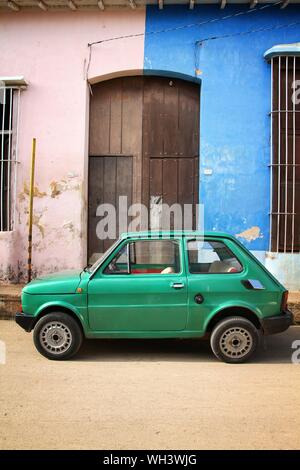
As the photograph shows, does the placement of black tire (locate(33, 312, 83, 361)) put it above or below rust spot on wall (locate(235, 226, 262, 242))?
below

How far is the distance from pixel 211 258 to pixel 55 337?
1.99m

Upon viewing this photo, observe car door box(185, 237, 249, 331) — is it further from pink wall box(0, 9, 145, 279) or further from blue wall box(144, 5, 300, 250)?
pink wall box(0, 9, 145, 279)

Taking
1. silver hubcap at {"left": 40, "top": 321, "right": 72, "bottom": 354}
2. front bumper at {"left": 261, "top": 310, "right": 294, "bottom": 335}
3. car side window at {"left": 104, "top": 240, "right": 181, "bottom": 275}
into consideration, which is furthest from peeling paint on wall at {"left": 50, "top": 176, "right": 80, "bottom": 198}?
front bumper at {"left": 261, "top": 310, "right": 294, "bottom": 335}

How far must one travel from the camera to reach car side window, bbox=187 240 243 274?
5.54 metres

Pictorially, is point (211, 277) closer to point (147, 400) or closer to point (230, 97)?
point (147, 400)

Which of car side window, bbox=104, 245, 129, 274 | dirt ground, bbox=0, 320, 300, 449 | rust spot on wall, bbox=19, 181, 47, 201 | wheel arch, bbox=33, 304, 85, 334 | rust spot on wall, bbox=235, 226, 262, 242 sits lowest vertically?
dirt ground, bbox=0, 320, 300, 449

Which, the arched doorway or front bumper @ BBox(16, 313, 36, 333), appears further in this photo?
the arched doorway

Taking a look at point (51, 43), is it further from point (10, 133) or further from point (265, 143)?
point (265, 143)

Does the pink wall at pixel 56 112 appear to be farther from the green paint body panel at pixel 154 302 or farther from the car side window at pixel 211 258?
the car side window at pixel 211 258

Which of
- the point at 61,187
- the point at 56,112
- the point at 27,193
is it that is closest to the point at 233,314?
the point at 61,187

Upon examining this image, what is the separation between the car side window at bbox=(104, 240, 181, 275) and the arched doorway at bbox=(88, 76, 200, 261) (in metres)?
3.80

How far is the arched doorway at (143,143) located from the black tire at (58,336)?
438 cm

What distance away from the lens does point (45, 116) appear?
30.6 ft
